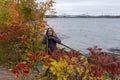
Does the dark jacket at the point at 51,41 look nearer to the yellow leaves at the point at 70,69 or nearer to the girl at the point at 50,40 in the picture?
the girl at the point at 50,40

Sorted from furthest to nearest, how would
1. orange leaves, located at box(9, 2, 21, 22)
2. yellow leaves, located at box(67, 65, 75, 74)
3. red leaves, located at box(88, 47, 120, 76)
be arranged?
orange leaves, located at box(9, 2, 21, 22) < red leaves, located at box(88, 47, 120, 76) < yellow leaves, located at box(67, 65, 75, 74)

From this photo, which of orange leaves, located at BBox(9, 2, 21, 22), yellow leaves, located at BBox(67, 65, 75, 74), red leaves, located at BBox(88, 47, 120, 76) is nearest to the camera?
yellow leaves, located at BBox(67, 65, 75, 74)

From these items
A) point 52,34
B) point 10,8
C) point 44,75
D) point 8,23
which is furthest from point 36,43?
point 44,75

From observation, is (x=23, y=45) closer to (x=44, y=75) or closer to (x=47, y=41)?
(x=47, y=41)

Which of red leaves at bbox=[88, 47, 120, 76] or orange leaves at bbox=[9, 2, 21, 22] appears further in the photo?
orange leaves at bbox=[9, 2, 21, 22]

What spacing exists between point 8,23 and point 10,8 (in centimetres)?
157

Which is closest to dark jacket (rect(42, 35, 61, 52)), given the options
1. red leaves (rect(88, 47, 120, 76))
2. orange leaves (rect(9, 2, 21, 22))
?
orange leaves (rect(9, 2, 21, 22))

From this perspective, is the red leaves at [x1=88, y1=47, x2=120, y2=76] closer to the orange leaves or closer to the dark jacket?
the dark jacket

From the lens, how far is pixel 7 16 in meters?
15.2

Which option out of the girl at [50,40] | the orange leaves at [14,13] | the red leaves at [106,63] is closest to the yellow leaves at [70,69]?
the red leaves at [106,63]

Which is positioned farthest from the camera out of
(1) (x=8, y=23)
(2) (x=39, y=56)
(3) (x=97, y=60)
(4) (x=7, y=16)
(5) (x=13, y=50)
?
(4) (x=7, y=16)

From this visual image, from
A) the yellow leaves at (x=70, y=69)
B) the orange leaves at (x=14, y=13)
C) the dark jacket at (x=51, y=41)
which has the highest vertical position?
the orange leaves at (x=14, y=13)

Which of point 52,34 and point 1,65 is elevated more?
point 52,34

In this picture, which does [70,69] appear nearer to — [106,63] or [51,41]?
[106,63]
